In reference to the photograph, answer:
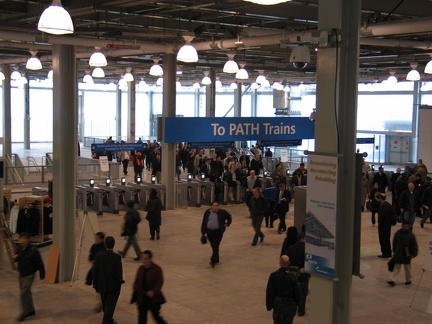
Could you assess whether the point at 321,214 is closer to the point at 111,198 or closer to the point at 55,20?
the point at 55,20

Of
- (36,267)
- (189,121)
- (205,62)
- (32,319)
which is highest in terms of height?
(205,62)

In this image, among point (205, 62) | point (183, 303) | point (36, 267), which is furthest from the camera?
point (205, 62)

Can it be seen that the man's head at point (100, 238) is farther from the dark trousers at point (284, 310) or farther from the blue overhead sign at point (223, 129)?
the blue overhead sign at point (223, 129)

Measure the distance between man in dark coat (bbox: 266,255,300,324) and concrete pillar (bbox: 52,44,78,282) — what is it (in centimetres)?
573

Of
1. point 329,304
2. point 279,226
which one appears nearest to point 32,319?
point 329,304

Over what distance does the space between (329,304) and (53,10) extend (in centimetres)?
469

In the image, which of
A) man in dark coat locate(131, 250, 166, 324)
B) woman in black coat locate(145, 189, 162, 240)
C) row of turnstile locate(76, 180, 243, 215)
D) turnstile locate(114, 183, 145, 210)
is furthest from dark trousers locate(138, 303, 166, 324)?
turnstile locate(114, 183, 145, 210)

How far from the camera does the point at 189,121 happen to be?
779 inches

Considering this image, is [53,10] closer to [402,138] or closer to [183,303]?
[183,303]

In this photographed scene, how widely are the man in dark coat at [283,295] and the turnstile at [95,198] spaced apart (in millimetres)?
12946

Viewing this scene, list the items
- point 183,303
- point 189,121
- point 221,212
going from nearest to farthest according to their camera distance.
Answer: point 183,303, point 221,212, point 189,121

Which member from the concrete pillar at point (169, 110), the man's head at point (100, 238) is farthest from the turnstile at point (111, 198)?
the man's head at point (100, 238)

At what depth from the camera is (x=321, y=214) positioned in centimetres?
682

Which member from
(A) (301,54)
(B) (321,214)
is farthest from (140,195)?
(B) (321,214)
